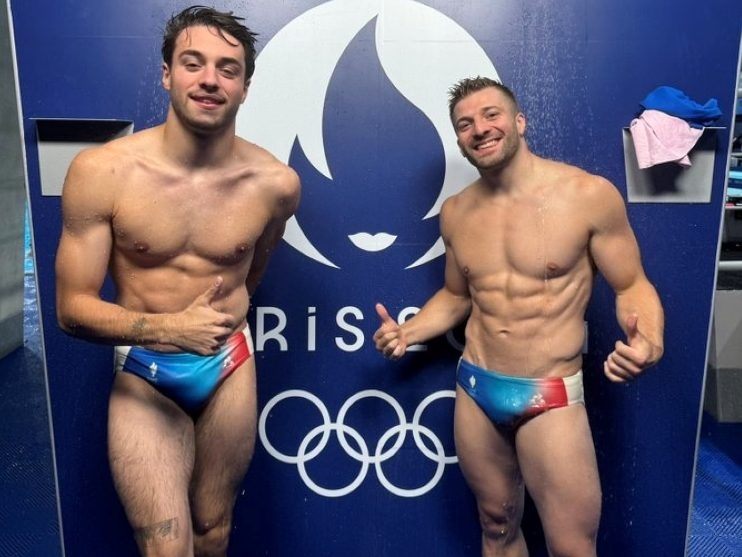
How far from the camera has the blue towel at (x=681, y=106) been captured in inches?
117

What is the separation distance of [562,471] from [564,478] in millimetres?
24

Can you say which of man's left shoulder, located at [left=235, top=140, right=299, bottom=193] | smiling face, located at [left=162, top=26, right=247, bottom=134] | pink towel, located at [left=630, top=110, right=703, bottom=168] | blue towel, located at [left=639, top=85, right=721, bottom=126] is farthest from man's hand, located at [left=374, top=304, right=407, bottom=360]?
blue towel, located at [left=639, top=85, right=721, bottom=126]

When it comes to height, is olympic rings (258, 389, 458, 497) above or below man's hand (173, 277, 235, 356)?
below

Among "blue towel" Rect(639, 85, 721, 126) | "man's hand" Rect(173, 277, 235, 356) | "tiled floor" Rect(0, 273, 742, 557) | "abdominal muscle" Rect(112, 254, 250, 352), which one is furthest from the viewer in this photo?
"tiled floor" Rect(0, 273, 742, 557)

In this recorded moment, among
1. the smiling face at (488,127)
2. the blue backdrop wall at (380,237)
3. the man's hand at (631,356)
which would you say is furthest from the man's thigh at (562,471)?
the smiling face at (488,127)

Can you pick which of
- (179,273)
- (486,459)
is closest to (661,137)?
(486,459)

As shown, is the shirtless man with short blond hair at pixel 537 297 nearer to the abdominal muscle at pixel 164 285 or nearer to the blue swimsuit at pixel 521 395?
the blue swimsuit at pixel 521 395

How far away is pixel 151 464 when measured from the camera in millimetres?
2418

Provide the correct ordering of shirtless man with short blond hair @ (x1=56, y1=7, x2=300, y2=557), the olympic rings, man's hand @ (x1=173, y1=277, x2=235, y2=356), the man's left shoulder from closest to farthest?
man's hand @ (x1=173, y1=277, x2=235, y2=356), shirtless man with short blond hair @ (x1=56, y1=7, x2=300, y2=557), the man's left shoulder, the olympic rings

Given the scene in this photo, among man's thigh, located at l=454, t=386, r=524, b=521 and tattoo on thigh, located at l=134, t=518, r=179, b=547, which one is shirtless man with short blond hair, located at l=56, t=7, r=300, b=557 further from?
man's thigh, located at l=454, t=386, r=524, b=521

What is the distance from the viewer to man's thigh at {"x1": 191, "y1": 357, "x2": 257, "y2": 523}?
2.61 meters

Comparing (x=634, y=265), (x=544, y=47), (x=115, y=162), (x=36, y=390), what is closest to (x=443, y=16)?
(x=544, y=47)

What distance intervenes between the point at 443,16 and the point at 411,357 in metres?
1.37

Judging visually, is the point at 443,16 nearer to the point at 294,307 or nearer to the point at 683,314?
the point at 294,307
